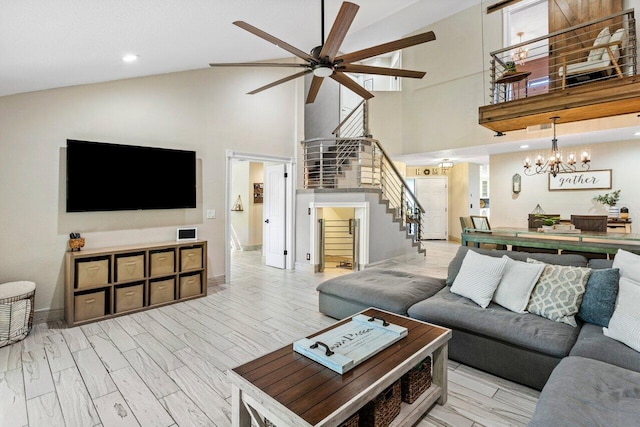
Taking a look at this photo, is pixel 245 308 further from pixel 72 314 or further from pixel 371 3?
pixel 371 3

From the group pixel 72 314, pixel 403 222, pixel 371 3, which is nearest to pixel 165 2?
pixel 371 3

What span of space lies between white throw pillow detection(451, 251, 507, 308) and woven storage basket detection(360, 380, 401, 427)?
1337 mm

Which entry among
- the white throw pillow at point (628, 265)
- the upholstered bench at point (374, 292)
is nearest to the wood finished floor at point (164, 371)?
the upholstered bench at point (374, 292)

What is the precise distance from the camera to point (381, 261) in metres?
6.55

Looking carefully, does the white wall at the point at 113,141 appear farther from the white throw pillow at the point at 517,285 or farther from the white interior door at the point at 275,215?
the white throw pillow at the point at 517,285

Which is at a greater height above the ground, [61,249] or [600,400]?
[61,249]

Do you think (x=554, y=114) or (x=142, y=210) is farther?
(x=554, y=114)

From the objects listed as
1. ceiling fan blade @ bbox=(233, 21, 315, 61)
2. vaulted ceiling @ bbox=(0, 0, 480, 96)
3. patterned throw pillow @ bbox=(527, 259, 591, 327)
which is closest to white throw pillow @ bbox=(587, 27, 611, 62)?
vaulted ceiling @ bbox=(0, 0, 480, 96)

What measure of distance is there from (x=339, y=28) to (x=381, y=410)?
234 cm

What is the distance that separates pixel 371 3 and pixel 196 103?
2806 mm

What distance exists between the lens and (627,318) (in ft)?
6.64

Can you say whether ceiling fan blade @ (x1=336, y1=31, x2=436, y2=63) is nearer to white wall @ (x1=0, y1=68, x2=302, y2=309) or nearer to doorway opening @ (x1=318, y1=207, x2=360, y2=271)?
white wall @ (x1=0, y1=68, x2=302, y2=309)

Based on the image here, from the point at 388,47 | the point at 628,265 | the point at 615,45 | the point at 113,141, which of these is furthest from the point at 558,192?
the point at 113,141

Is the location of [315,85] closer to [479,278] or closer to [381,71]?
[381,71]
